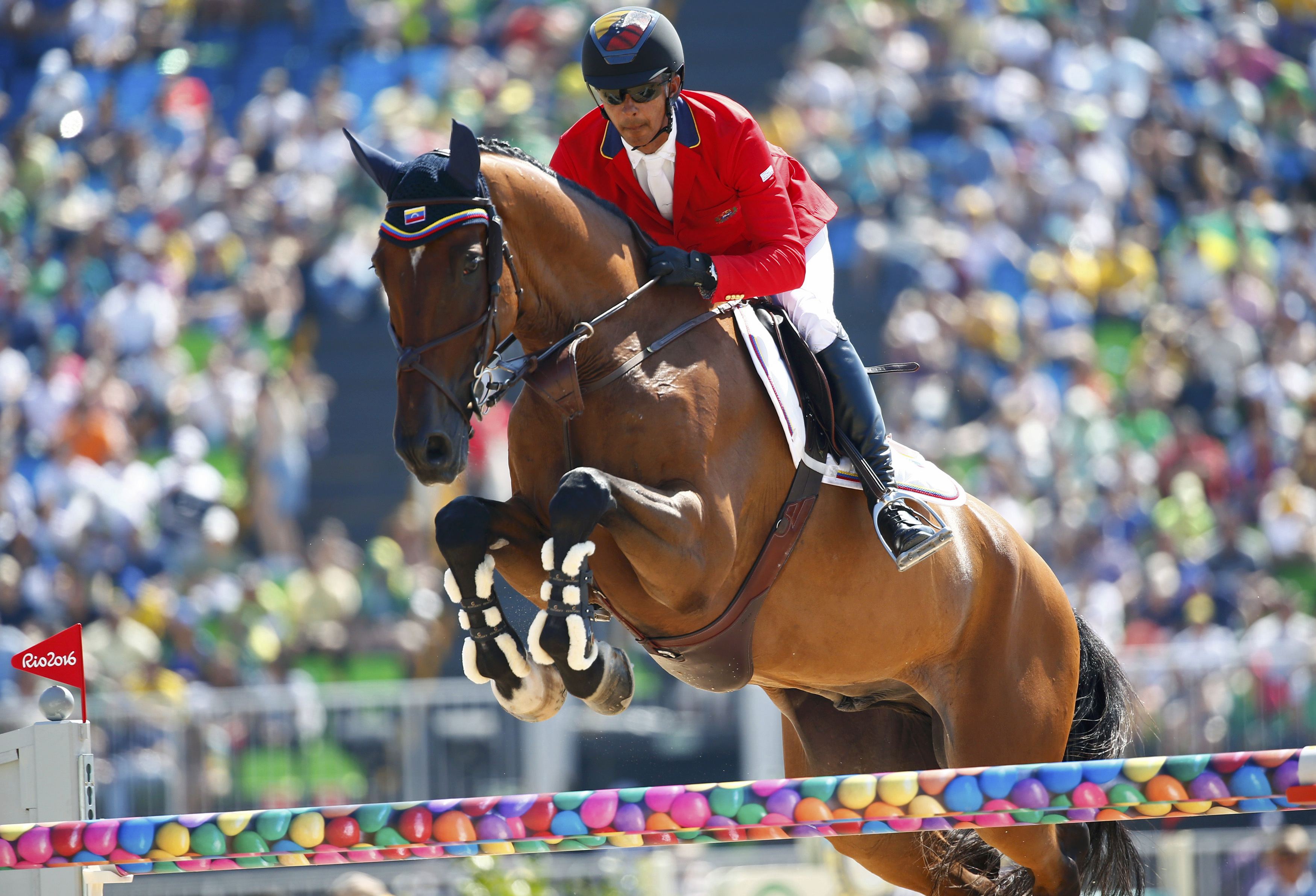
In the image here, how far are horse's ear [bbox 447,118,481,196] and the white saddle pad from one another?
948 mm

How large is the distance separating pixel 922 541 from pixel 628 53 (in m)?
1.60

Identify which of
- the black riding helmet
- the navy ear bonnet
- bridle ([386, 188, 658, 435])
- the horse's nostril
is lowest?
the horse's nostril

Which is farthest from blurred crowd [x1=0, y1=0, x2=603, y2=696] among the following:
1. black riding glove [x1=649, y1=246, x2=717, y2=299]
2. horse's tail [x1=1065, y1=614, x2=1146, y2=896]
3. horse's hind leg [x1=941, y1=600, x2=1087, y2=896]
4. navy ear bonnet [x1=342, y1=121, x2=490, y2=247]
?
navy ear bonnet [x1=342, y1=121, x2=490, y2=247]

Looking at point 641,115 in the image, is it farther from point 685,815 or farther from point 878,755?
point 878,755

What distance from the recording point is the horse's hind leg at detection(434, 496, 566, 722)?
4016 mm

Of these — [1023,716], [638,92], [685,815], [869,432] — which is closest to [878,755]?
[1023,716]

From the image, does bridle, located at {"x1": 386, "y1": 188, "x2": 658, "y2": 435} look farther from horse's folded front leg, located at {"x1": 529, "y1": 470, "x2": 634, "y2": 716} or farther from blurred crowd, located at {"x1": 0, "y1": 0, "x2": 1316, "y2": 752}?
blurred crowd, located at {"x1": 0, "y1": 0, "x2": 1316, "y2": 752}

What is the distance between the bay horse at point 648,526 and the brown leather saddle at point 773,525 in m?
0.03

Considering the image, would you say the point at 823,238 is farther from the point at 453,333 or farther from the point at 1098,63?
the point at 1098,63

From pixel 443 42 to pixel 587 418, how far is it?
11276mm

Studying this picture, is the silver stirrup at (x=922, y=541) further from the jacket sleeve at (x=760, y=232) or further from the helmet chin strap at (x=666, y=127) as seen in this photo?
the helmet chin strap at (x=666, y=127)

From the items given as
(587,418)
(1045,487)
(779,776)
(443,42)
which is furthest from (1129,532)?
(443,42)

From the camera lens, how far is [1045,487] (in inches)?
415

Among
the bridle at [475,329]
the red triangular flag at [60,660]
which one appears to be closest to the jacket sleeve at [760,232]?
the bridle at [475,329]
